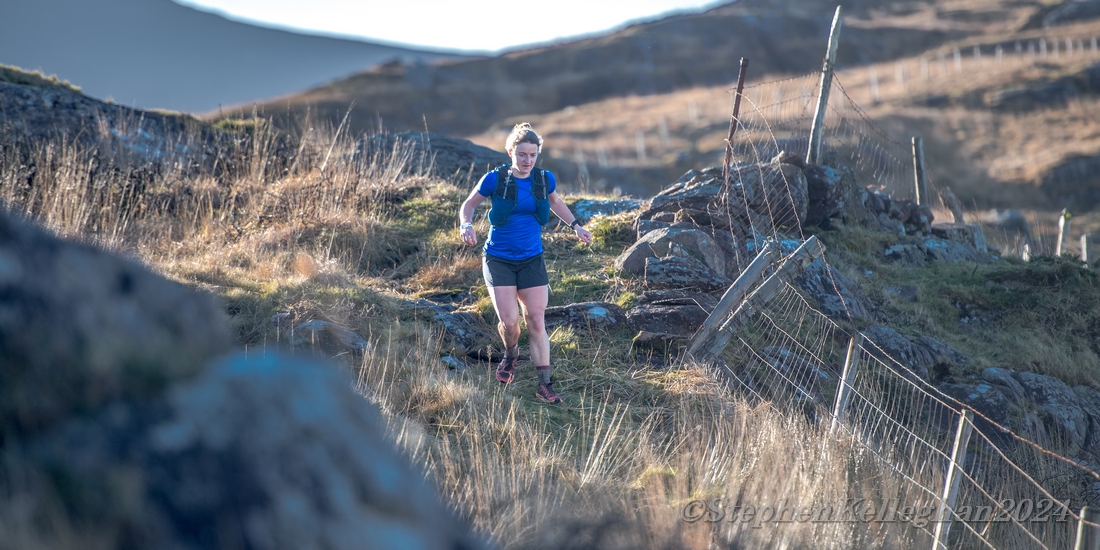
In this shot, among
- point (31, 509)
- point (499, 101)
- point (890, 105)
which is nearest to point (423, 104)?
point (499, 101)

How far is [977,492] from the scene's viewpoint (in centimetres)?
544

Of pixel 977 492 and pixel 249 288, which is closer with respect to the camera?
pixel 977 492

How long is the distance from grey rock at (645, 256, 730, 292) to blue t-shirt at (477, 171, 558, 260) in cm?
237

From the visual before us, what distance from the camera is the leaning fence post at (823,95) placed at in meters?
9.38

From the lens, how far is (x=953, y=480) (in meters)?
3.66

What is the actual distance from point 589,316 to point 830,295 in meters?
2.81

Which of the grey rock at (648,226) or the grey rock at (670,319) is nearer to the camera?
the grey rock at (670,319)

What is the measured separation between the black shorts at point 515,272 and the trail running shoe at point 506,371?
72 centimetres

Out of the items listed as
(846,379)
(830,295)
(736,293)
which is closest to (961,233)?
(830,295)

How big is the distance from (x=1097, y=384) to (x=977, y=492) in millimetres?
3163

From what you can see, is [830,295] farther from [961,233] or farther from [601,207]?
[961,233]

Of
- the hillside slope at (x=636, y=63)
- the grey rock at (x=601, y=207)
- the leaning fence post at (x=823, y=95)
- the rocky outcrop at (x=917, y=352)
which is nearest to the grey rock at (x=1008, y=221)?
the leaning fence post at (x=823, y=95)

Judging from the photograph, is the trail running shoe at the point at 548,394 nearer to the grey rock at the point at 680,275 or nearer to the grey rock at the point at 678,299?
the grey rock at the point at 678,299

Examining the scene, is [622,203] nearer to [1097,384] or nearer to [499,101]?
[1097,384]
